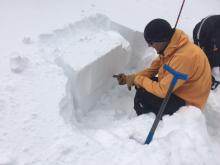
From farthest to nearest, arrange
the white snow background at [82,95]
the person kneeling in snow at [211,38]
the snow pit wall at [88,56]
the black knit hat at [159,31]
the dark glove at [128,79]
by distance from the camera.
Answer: the person kneeling in snow at [211,38]
the dark glove at [128,79]
the snow pit wall at [88,56]
the black knit hat at [159,31]
the white snow background at [82,95]

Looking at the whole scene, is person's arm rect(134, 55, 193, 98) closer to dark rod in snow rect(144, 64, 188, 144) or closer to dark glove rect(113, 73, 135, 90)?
dark rod in snow rect(144, 64, 188, 144)

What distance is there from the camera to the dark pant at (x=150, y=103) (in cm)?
292

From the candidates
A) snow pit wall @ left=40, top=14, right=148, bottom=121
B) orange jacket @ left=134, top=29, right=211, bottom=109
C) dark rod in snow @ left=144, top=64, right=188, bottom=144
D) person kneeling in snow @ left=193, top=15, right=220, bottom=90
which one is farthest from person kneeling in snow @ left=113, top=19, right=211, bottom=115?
person kneeling in snow @ left=193, top=15, right=220, bottom=90

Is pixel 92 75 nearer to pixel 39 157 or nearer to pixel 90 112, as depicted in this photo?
pixel 90 112

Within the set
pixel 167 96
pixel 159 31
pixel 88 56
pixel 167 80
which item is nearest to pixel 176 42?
pixel 159 31

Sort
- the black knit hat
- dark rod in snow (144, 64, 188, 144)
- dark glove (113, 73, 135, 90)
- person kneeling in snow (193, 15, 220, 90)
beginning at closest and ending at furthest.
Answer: dark rod in snow (144, 64, 188, 144), the black knit hat, dark glove (113, 73, 135, 90), person kneeling in snow (193, 15, 220, 90)

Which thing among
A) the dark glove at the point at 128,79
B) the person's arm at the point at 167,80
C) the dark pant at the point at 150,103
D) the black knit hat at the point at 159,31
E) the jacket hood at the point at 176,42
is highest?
the black knit hat at the point at 159,31

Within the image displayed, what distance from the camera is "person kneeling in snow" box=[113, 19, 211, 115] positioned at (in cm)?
258

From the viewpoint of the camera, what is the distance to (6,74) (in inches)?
105

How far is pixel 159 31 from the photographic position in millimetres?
2562

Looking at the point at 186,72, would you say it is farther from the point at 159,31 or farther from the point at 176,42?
the point at 159,31

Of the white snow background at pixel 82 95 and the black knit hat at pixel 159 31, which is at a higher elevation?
the black knit hat at pixel 159 31

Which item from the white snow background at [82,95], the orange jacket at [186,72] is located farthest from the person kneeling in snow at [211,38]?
the orange jacket at [186,72]

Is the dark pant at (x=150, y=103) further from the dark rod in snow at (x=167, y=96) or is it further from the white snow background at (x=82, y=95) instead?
the dark rod in snow at (x=167, y=96)
